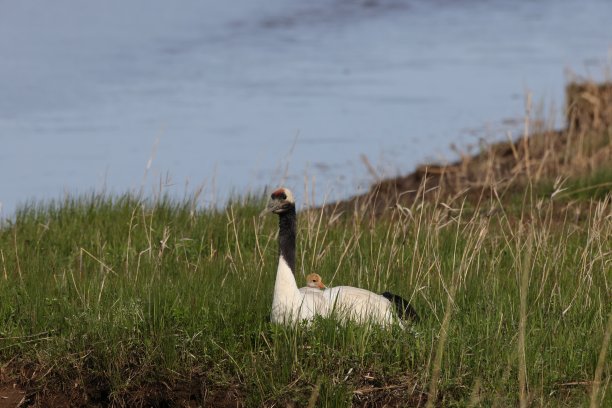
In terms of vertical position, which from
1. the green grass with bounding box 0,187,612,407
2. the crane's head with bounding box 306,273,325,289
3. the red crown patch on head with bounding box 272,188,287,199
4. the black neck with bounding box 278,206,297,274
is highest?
the red crown patch on head with bounding box 272,188,287,199

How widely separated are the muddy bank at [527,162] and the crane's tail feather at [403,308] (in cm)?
484

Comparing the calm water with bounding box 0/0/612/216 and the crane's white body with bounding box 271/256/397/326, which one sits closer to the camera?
the crane's white body with bounding box 271/256/397/326

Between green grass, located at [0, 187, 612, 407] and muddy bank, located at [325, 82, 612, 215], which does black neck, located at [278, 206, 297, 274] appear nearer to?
green grass, located at [0, 187, 612, 407]

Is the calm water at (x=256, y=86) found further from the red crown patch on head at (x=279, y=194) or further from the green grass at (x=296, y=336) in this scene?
the red crown patch on head at (x=279, y=194)

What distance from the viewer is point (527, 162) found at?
1298 cm

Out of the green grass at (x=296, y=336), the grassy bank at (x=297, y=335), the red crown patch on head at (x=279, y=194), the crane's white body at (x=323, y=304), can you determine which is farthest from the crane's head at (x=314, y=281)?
the red crown patch on head at (x=279, y=194)

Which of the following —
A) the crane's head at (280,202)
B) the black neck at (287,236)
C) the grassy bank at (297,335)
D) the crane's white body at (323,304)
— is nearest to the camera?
the grassy bank at (297,335)

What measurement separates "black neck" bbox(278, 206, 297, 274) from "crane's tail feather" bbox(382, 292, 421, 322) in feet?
2.31

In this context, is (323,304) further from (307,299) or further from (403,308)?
(403,308)

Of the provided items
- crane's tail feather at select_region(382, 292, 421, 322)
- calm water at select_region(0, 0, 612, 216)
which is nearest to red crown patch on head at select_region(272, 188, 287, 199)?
crane's tail feather at select_region(382, 292, 421, 322)

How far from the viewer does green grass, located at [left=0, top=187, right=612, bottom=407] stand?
684 cm

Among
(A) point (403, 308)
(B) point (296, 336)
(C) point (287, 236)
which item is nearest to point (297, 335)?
(B) point (296, 336)

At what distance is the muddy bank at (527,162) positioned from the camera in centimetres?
1351

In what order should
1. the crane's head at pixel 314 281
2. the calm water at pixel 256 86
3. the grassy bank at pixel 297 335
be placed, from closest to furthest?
the grassy bank at pixel 297 335, the crane's head at pixel 314 281, the calm water at pixel 256 86
